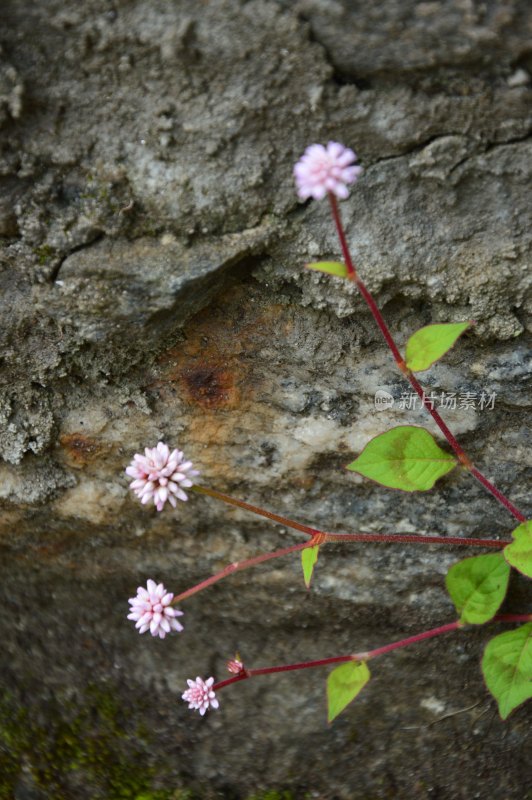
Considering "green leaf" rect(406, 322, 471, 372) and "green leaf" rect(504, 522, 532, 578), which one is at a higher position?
"green leaf" rect(406, 322, 471, 372)

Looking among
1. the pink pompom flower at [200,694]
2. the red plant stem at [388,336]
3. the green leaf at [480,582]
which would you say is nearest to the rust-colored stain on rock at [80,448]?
the pink pompom flower at [200,694]

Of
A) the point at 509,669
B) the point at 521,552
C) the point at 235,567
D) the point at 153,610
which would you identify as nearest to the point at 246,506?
the point at 235,567

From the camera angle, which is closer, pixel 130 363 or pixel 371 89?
pixel 371 89

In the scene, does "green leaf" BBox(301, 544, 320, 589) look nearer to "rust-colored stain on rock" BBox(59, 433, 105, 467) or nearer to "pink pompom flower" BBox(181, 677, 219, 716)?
"pink pompom flower" BBox(181, 677, 219, 716)

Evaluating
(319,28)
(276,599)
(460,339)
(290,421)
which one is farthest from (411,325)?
(276,599)

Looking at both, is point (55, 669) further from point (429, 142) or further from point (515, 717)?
point (429, 142)

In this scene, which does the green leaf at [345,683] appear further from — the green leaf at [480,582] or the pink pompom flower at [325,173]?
the pink pompom flower at [325,173]

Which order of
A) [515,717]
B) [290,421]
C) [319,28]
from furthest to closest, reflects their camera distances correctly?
[515,717]
[290,421]
[319,28]

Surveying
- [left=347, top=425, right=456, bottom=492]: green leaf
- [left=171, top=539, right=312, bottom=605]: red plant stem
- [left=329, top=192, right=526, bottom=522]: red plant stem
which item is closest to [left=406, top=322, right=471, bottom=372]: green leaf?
[left=329, top=192, right=526, bottom=522]: red plant stem
